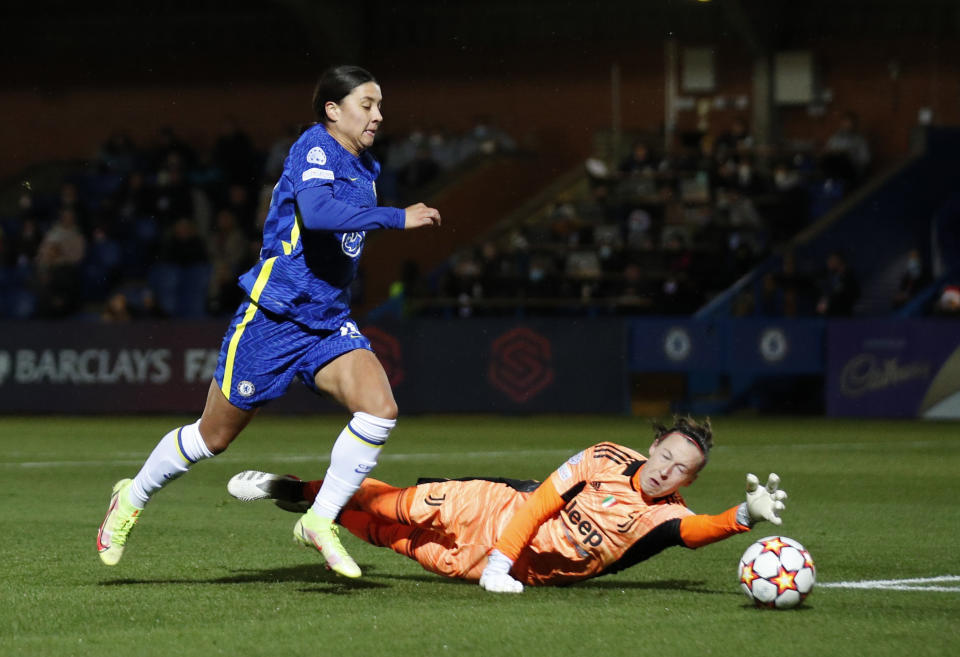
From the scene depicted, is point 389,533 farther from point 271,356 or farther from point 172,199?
point 172,199

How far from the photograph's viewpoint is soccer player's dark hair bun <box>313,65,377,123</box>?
636 cm

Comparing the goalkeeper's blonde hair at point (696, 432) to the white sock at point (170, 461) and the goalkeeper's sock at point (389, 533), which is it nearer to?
the goalkeeper's sock at point (389, 533)

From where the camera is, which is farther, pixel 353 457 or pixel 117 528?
pixel 117 528

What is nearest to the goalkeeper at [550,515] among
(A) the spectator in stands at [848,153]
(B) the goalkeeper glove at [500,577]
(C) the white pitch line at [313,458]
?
(B) the goalkeeper glove at [500,577]

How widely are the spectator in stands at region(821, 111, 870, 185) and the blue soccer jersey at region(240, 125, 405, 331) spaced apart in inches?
707

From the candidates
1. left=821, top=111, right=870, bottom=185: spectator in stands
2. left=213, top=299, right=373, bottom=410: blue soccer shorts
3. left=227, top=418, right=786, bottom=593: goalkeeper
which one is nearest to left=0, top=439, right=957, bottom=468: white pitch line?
left=227, top=418, right=786, bottom=593: goalkeeper

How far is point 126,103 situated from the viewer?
3091 cm

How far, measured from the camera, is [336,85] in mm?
6355

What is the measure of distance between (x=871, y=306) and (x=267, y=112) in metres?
13.3

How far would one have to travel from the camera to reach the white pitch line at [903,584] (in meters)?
6.35

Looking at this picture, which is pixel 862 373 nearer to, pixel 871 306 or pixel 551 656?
pixel 871 306

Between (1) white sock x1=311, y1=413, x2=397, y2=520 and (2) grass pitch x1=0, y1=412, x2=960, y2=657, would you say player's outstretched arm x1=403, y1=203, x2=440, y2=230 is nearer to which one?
(1) white sock x1=311, y1=413, x2=397, y2=520

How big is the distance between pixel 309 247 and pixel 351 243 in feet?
0.59

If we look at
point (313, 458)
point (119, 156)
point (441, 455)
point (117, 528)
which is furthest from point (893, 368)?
point (119, 156)
